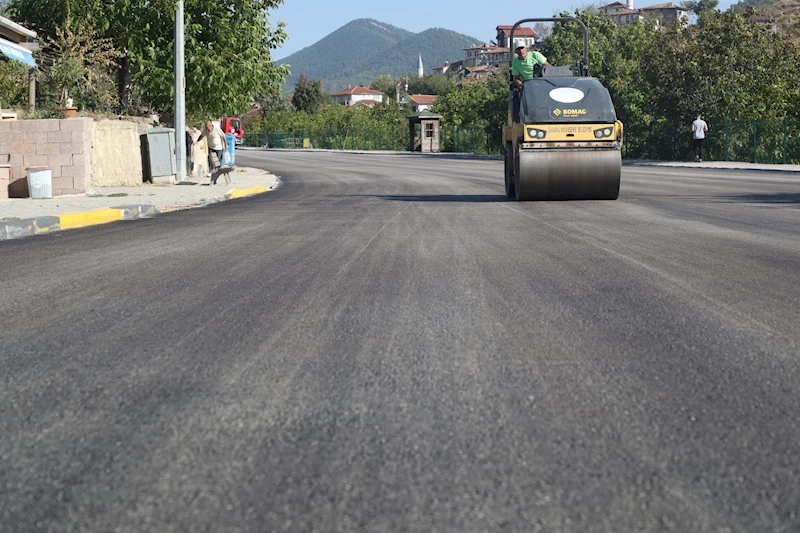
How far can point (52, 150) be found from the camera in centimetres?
2072

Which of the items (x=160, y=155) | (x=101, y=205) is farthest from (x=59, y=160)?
(x=160, y=155)

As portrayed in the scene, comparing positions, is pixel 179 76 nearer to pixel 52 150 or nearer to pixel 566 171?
pixel 52 150

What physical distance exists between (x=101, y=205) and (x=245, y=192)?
7.07 metres

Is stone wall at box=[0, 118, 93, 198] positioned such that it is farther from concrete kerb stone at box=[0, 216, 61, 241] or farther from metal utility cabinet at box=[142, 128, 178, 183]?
concrete kerb stone at box=[0, 216, 61, 241]

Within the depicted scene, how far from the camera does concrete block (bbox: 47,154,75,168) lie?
20.7 meters

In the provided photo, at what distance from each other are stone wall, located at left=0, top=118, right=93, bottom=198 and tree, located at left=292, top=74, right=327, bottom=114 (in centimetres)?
12000

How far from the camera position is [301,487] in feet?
9.45

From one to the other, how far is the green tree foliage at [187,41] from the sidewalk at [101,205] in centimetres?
598

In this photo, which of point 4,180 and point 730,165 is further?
point 730,165

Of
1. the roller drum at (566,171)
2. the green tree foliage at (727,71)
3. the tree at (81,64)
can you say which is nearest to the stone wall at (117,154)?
the tree at (81,64)

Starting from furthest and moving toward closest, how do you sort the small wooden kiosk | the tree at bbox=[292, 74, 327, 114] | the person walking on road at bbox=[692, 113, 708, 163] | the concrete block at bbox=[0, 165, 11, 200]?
the tree at bbox=[292, 74, 327, 114] < the small wooden kiosk < the person walking on road at bbox=[692, 113, 708, 163] < the concrete block at bbox=[0, 165, 11, 200]

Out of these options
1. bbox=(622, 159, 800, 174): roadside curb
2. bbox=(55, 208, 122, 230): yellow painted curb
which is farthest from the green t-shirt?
bbox=(622, 159, 800, 174): roadside curb

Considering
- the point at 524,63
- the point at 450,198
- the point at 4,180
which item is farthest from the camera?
the point at 4,180

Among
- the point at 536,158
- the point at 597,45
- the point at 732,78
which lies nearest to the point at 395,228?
the point at 536,158
